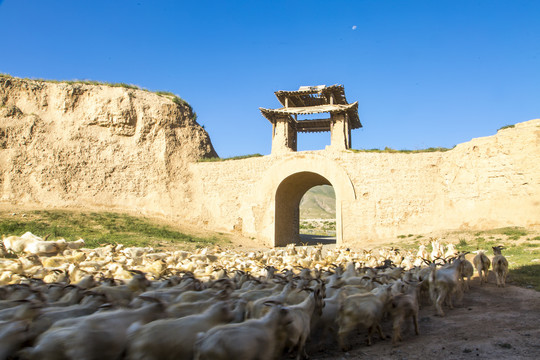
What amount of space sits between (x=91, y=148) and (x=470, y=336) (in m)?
24.1

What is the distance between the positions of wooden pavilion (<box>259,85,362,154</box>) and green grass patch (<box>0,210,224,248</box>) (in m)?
8.44

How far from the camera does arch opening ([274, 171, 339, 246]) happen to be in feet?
72.6

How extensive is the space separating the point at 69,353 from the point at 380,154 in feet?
61.9

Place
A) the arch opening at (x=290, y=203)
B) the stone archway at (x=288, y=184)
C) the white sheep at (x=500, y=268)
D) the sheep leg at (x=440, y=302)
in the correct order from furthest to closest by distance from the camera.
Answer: the arch opening at (x=290, y=203) → the stone archway at (x=288, y=184) → the white sheep at (x=500, y=268) → the sheep leg at (x=440, y=302)

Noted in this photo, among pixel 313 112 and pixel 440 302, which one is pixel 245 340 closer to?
pixel 440 302

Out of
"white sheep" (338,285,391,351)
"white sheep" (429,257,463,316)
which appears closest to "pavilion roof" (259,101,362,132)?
"white sheep" (429,257,463,316)

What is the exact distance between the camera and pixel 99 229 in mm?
19125

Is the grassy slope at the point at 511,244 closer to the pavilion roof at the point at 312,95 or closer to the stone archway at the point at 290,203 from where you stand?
the stone archway at the point at 290,203

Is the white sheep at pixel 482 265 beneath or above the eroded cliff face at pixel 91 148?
beneath

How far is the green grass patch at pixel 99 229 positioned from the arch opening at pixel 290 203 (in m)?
3.98

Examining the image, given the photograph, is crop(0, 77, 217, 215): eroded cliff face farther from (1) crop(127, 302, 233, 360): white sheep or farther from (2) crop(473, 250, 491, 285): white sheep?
(1) crop(127, 302, 233, 360): white sheep

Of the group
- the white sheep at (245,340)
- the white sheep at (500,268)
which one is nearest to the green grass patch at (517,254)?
the white sheep at (500,268)

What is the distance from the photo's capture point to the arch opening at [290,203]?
2212 cm

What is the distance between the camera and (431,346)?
476 centimetres
